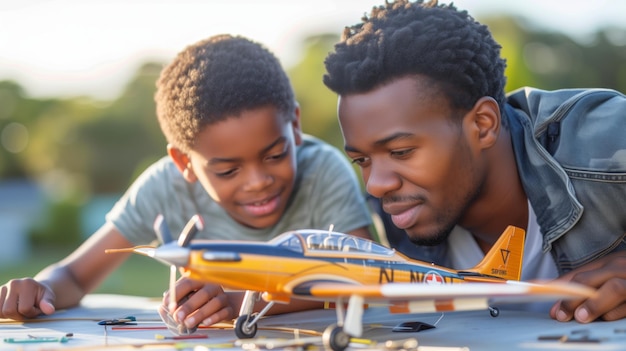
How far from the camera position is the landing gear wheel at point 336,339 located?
2139 mm

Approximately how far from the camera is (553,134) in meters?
3.14

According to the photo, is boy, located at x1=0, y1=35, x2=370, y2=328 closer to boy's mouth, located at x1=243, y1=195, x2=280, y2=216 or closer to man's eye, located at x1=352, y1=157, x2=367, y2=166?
boy's mouth, located at x1=243, y1=195, x2=280, y2=216

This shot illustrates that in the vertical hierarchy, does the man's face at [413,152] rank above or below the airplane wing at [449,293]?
above

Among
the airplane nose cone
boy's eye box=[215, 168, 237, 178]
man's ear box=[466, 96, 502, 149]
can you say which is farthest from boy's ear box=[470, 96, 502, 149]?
the airplane nose cone

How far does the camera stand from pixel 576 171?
117 inches

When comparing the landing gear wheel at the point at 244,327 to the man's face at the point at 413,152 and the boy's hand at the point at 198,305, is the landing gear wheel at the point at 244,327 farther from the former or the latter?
the man's face at the point at 413,152

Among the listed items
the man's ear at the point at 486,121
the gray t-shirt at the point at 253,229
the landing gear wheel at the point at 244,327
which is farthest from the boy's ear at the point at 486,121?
the landing gear wheel at the point at 244,327

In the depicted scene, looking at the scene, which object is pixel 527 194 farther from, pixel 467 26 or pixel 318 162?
pixel 318 162

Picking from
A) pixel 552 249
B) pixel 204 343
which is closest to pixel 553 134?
pixel 552 249

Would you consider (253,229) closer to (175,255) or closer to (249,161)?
(249,161)

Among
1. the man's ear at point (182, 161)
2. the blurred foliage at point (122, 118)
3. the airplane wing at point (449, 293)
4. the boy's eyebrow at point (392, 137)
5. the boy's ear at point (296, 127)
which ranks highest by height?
the blurred foliage at point (122, 118)

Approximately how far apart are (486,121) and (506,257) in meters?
0.55

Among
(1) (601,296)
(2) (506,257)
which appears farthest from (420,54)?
(1) (601,296)

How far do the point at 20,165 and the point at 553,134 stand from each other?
135 feet
